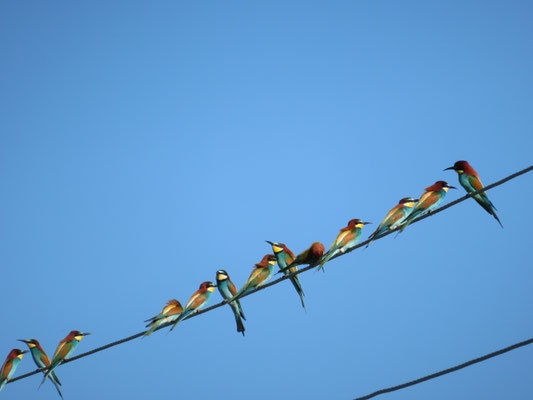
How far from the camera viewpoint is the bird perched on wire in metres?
6.79

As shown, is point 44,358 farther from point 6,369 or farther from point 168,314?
point 168,314

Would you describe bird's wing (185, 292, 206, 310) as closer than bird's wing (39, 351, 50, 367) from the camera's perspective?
Yes

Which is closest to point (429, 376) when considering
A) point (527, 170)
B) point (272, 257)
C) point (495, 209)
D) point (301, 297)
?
point (527, 170)

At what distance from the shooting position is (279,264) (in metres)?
7.98

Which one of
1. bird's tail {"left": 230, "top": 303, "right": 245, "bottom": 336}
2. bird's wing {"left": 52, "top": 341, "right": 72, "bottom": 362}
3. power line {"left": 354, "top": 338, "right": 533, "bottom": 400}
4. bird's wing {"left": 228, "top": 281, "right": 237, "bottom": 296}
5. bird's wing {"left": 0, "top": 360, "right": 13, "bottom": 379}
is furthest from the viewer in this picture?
bird's wing {"left": 0, "top": 360, "right": 13, "bottom": 379}

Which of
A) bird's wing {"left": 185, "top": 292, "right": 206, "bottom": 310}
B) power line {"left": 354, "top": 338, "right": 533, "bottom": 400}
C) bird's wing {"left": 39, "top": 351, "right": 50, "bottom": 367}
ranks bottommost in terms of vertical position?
power line {"left": 354, "top": 338, "right": 533, "bottom": 400}

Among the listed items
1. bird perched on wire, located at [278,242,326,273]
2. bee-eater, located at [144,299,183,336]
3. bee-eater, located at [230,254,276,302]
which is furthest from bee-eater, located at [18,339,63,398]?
bird perched on wire, located at [278,242,326,273]

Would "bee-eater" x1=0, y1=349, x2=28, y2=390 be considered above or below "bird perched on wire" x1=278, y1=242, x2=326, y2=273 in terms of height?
above

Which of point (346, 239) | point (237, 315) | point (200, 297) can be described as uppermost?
point (200, 297)

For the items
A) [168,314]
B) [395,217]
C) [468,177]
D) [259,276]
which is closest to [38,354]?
[168,314]

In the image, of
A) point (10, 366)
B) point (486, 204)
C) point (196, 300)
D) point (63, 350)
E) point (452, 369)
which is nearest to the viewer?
point (452, 369)

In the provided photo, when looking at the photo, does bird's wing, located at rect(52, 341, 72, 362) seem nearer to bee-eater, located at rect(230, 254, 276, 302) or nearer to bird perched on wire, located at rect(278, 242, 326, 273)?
bee-eater, located at rect(230, 254, 276, 302)

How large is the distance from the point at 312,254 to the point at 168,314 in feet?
6.27

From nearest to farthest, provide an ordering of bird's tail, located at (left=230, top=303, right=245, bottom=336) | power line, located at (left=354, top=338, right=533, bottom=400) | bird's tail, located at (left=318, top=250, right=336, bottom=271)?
power line, located at (left=354, top=338, right=533, bottom=400), bird's tail, located at (left=318, top=250, right=336, bottom=271), bird's tail, located at (left=230, top=303, right=245, bottom=336)
